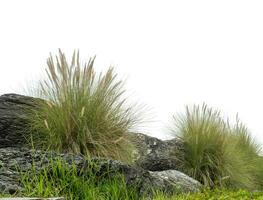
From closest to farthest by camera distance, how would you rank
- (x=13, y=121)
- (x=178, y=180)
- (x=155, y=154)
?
(x=13, y=121) → (x=178, y=180) → (x=155, y=154)

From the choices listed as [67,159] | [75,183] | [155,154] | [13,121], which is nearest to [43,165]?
[67,159]

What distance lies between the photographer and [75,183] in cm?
529

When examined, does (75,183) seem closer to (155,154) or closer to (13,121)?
(13,121)

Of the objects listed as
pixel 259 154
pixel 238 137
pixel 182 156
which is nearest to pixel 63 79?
pixel 182 156

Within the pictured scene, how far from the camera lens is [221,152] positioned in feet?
30.8

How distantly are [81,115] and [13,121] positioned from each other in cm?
108

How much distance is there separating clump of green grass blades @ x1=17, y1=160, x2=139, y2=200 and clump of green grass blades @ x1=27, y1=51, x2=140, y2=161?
803 millimetres

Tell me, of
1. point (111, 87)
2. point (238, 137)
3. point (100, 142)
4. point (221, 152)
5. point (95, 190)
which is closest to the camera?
point (95, 190)

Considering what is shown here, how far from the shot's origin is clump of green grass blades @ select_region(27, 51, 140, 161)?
6480mm

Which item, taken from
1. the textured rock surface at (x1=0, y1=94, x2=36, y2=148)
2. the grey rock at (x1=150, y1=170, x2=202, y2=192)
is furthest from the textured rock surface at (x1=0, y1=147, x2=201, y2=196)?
the textured rock surface at (x1=0, y1=94, x2=36, y2=148)

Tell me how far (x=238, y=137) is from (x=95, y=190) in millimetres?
6838

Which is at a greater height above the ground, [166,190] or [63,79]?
[63,79]

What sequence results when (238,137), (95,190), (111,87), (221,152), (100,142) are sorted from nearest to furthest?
(95,190)
(100,142)
(111,87)
(221,152)
(238,137)

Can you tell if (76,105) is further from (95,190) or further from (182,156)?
(182,156)
